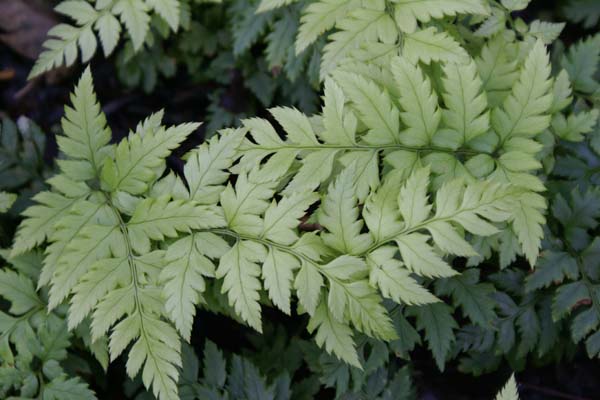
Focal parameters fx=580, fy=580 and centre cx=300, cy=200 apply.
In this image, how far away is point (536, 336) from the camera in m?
2.26

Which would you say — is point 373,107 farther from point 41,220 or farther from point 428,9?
point 41,220

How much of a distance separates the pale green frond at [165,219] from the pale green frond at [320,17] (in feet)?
2.35

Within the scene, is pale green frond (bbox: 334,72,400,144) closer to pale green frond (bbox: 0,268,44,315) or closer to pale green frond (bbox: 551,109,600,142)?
pale green frond (bbox: 551,109,600,142)

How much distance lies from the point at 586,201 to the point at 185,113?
7.26 ft

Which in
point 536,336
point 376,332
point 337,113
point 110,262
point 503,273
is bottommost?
point 536,336

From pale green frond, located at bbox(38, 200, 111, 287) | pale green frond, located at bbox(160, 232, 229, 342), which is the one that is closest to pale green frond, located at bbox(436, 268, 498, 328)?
pale green frond, located at bbox(160, 232, 229, 342)

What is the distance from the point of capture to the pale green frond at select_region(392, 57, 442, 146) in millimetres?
1925

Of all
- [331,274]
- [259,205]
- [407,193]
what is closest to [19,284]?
[259,205]

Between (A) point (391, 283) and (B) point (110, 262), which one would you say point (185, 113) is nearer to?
(B) point (110, 262)

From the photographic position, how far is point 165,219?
1.97 m

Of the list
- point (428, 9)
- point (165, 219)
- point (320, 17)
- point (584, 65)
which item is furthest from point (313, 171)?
point (584, 65)

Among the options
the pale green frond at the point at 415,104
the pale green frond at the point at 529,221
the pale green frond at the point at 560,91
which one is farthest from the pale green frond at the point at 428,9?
the pale green frond at the point at 529,221

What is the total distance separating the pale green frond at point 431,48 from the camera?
2.03 m

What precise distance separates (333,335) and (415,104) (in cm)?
82
